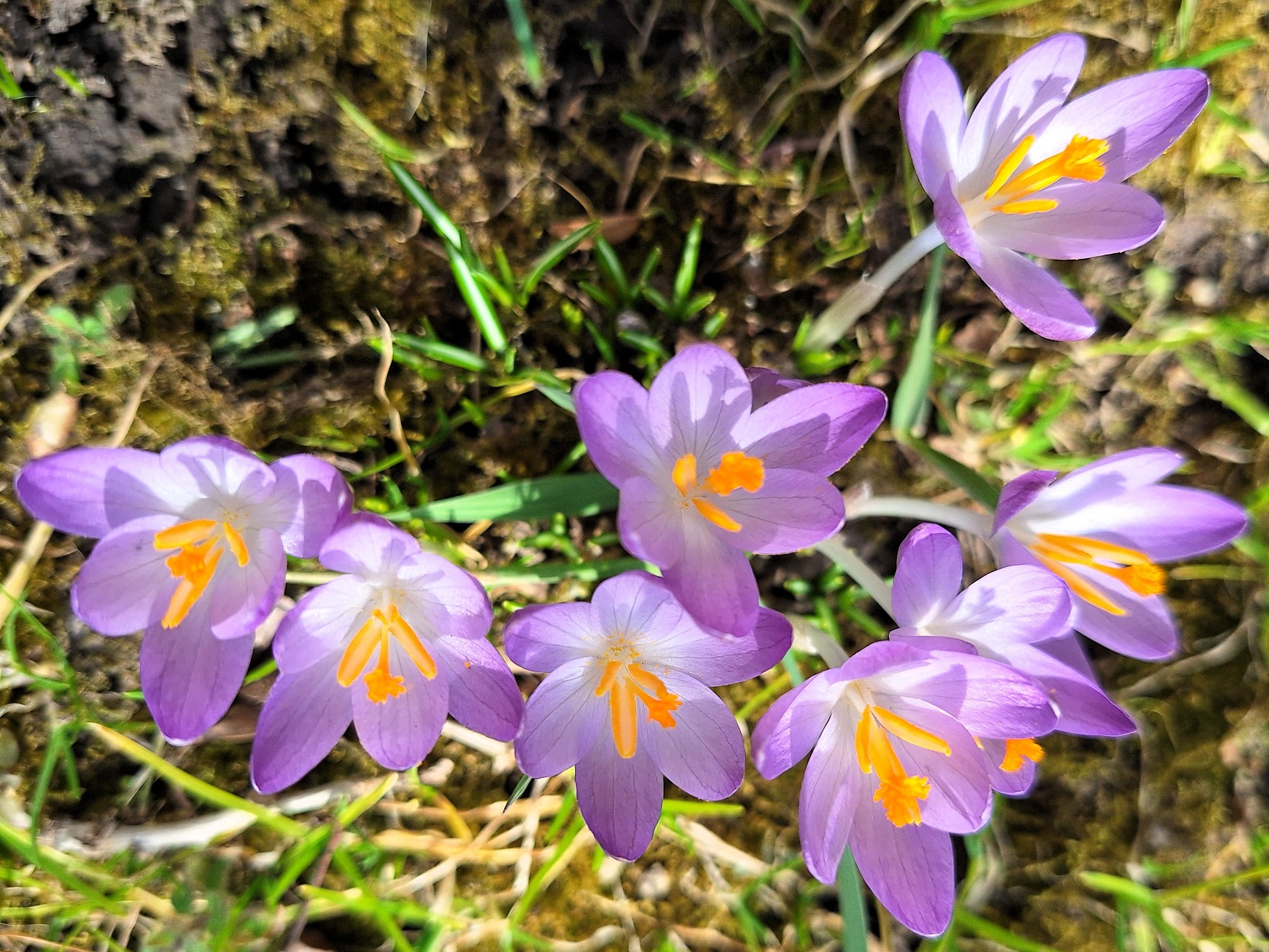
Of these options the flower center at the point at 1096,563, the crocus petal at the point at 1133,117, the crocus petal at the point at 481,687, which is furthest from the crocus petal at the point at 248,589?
the crocus petal at the point at 1133,117

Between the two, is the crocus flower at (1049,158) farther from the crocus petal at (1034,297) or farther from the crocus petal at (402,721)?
the crocus petal at (402,721)

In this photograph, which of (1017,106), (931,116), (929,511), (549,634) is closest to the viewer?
(549,634)

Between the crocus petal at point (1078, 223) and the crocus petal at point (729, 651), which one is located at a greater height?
the crocus petal at point (1078, 223)

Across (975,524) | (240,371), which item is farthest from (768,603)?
(240,371)

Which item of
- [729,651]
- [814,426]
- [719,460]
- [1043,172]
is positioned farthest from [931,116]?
[729,651]

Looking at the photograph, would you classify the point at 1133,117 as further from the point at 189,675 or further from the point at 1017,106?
the point at 189,675

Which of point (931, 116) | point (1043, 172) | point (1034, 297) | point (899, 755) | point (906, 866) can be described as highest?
point (931, 116)

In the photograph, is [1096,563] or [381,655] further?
[1096,563]
